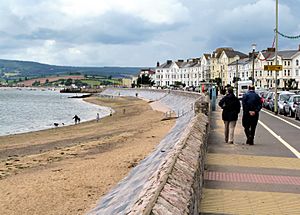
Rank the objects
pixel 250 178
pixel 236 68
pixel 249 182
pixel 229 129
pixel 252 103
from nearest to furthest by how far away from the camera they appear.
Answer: pixel 249 182 → pixel 250 178 → pixel 252 103 → pixel 229 129 → pixel 236 68

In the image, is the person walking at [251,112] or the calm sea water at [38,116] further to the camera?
the calm sea water at [38,116]

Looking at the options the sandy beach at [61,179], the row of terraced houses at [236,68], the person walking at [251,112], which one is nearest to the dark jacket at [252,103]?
the person walking at [251,112]

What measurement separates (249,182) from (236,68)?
91.6 metres

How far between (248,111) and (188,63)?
18031 centimetres

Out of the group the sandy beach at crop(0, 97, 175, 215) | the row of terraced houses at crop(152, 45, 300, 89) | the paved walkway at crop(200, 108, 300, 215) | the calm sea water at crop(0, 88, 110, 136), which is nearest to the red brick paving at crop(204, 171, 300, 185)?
the paved walkway at crop(200, 108, 300, 215)

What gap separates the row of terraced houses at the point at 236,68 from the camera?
11256cm

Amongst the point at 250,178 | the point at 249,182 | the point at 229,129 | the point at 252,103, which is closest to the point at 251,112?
the point at 252,103

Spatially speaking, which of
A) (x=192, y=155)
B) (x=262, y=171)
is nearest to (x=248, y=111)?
(x=262, y=171)

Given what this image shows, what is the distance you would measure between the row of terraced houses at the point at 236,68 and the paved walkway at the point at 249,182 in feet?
165

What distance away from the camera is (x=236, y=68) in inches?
3912

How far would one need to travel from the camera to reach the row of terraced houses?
112562 mm

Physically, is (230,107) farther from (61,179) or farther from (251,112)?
(61,179)

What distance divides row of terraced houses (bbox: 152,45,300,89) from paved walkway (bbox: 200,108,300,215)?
5017 cm

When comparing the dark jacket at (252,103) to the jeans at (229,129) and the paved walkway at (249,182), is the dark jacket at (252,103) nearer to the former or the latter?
the jeans at (229,129)
